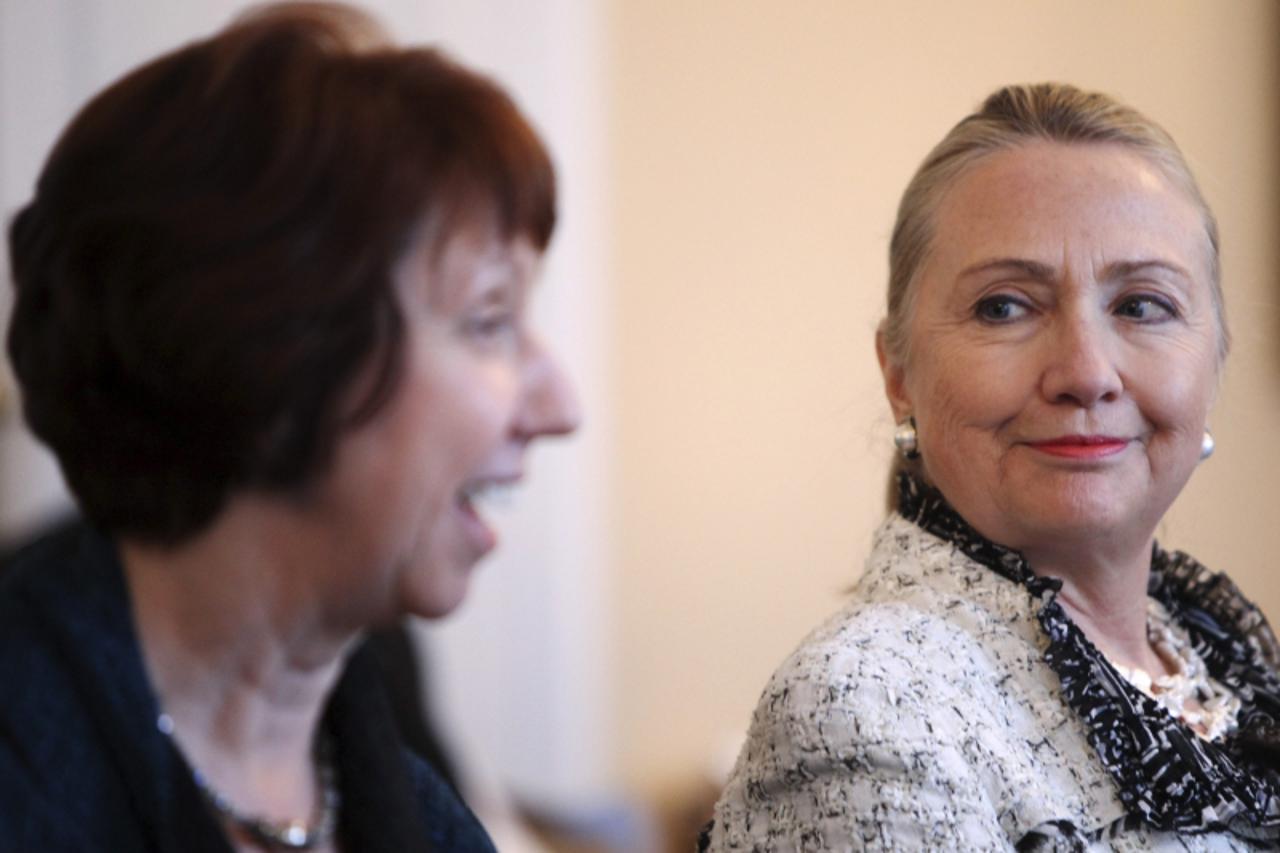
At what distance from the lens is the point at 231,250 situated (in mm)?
897

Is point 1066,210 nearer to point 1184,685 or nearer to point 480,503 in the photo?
point 1184,685

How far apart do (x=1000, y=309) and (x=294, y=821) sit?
81 centimetres

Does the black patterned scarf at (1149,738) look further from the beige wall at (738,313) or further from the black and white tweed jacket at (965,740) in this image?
the beige wall at (738,313)

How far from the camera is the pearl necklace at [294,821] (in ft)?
3.19

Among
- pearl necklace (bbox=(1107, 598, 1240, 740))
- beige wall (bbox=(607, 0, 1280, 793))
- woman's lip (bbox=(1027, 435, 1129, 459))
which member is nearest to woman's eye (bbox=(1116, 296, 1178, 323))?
woman's lip (bbox=(1027, 435, 1129, 459))

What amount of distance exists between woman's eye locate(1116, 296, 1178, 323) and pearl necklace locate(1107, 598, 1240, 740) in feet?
1.08

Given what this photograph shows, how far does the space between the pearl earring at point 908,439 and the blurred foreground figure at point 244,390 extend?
63cm

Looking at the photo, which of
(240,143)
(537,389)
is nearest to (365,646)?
(537,389)

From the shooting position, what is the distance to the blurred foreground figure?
903 mm

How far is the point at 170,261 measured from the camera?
898 millimetres

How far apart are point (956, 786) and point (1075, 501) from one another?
344 millimetres

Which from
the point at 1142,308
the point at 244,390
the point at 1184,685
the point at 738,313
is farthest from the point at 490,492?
the point at 738,313

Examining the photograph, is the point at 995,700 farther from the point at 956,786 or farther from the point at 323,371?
the point at 323,371

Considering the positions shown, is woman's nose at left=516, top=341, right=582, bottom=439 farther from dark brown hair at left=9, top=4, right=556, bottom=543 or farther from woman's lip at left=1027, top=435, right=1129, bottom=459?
woman's lip at left=1027, top=435, right=1129, bottom=459
